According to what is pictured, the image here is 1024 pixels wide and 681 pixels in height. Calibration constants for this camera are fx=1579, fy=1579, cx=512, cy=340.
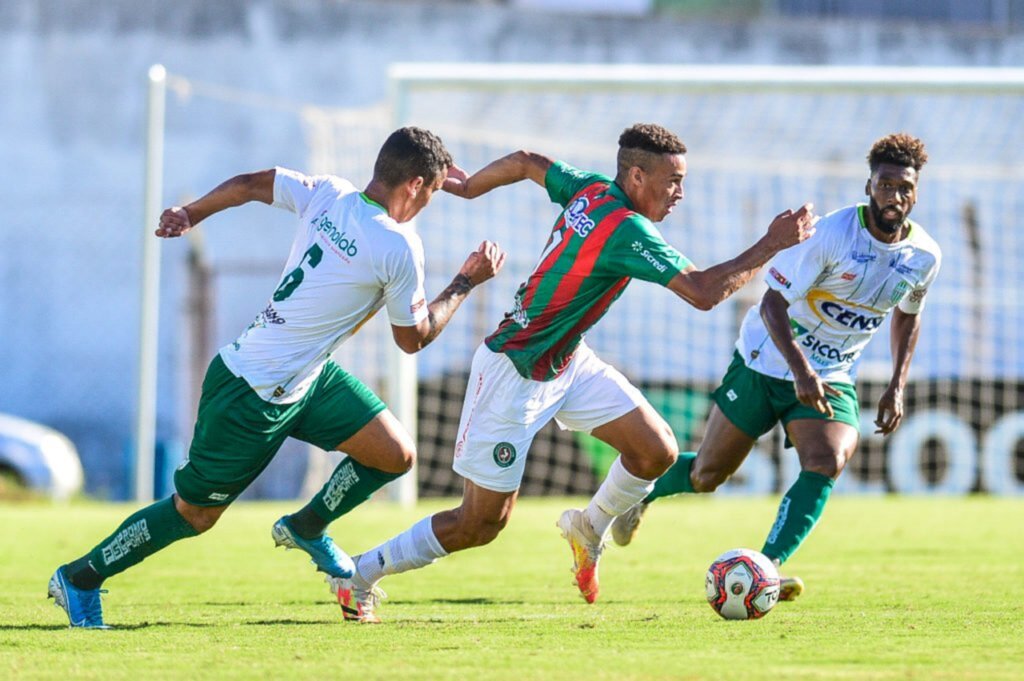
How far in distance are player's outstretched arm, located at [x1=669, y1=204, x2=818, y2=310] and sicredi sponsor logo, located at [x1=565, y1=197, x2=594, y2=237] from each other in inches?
21.7

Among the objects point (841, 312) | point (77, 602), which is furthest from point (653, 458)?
point (77, 602)

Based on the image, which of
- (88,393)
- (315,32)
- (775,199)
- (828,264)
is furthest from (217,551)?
(315,32)

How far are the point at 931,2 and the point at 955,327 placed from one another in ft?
33.9

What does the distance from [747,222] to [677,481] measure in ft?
41.5

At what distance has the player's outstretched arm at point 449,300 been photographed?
6523 mm

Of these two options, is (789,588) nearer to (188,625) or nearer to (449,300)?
(449,300)

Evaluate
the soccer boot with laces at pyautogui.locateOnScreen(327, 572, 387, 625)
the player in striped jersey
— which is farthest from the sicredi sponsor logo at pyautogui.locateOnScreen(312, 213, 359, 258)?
the soccer boot with laces at pyautogui.locateOnScreen(327, 572, 387, 625)

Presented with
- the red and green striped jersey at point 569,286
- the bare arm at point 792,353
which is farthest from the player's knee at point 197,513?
the bare arm at point 792,353

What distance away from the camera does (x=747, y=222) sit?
21.0 m

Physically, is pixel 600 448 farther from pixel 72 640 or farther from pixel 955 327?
pixel 72 640

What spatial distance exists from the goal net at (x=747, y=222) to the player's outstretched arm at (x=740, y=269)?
815 centimetres

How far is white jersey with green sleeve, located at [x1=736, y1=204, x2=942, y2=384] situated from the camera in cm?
751

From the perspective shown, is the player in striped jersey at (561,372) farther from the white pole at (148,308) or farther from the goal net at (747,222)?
the white pole at (148,308)

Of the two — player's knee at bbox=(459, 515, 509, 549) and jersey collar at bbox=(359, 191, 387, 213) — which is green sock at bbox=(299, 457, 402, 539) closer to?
player's knee at bbox=(459, 515, 509, 549)
